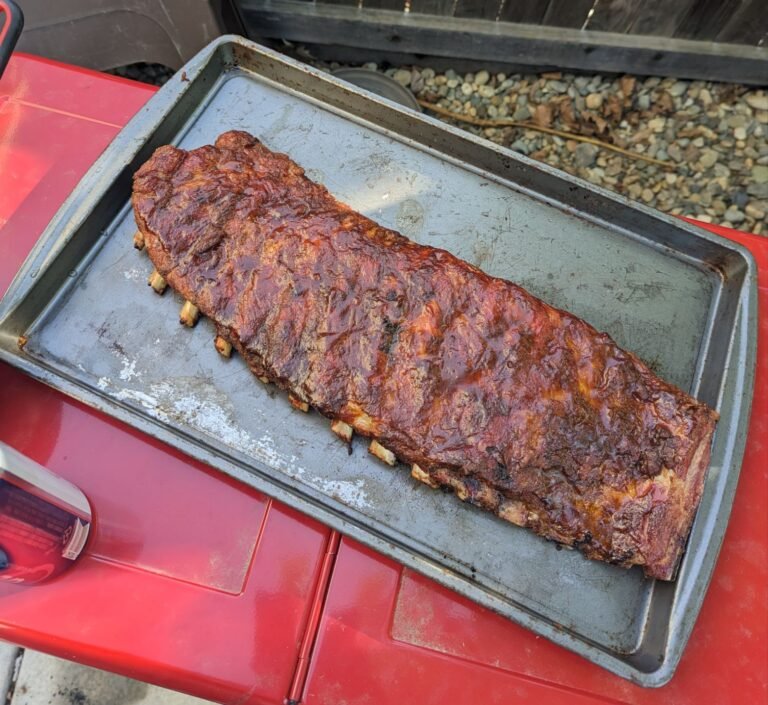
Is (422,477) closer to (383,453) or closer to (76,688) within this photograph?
(383,453)

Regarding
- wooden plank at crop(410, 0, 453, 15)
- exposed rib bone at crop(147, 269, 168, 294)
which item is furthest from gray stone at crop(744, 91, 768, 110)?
exposed rib bone at crop(147, 269, 168, 294)

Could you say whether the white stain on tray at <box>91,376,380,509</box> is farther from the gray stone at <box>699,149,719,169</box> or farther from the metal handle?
the gray stone at <box>699,149,719,169</box>

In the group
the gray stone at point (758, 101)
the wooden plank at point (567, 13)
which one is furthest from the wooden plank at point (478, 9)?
the gray stone at point (758, 101)

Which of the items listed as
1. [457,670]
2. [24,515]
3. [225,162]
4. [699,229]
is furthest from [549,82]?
[24,515]

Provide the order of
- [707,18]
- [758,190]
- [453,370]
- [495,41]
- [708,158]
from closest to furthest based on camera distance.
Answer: [453,370]
[707,18]
[495,41]
[758,190]
[708,158]

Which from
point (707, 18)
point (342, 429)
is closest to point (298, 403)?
point (342, 429)

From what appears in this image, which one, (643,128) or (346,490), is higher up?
(643,128)
